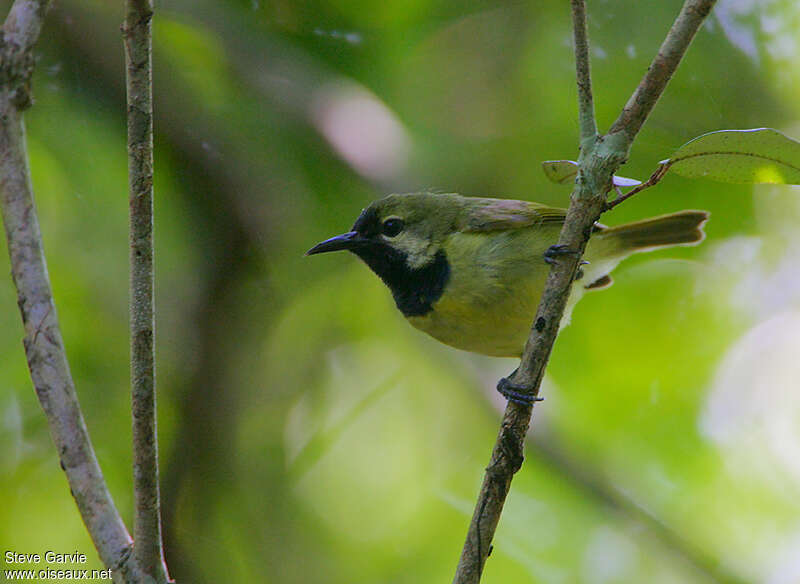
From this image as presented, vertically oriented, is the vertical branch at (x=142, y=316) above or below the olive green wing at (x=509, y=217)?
below

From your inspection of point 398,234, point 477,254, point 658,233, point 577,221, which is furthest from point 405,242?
point 577,221

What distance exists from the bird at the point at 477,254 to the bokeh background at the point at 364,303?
0.62 meters

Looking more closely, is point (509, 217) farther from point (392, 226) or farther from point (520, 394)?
point (520, 394)

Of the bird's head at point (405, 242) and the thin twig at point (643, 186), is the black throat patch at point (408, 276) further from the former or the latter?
the thin twig at point (643, 186)

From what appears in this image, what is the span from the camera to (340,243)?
3928mm

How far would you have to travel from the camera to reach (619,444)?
526 centimetres

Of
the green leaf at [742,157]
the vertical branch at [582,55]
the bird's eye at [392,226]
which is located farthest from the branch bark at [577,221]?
the bird's eye at [392,226]

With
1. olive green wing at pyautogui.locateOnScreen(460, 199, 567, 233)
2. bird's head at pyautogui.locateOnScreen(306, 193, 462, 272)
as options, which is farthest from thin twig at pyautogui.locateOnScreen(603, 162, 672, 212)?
bird's head at pyautogui.locateOnScreen(306, 193, 462, 272)

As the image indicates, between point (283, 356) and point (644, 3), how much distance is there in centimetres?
331

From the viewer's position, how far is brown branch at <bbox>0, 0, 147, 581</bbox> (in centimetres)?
190

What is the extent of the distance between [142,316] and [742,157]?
1698 millimetres

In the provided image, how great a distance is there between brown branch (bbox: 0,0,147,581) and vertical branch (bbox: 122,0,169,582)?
0.22 feet

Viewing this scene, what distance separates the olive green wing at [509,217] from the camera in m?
3.81

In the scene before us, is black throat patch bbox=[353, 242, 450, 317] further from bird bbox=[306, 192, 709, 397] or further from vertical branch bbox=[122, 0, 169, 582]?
vertical branch bbox=[122, 0, 169, 582]
